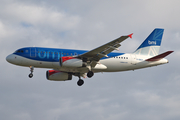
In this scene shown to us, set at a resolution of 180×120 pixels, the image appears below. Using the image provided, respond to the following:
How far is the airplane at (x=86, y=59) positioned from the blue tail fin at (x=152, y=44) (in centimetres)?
17

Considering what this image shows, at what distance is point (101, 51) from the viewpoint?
4222cm

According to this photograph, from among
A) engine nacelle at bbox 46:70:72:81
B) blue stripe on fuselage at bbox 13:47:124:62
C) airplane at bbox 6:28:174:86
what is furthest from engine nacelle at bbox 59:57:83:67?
engine nacelle at bbox 46:70:72:81

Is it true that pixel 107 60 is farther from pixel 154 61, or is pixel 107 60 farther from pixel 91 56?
pixel 154 61

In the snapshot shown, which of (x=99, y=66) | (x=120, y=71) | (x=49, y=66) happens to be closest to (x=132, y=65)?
(x=120, y=71)

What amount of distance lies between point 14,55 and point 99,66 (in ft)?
41.3

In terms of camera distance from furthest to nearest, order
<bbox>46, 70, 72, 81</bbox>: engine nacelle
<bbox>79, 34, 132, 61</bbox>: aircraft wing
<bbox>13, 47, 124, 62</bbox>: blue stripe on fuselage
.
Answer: <bbox>46, 70, 72, 81</bbox>: engine nacelle
<bbox>13, 47, 124, 62</bbox>: blue stripe on fuselage
<bbox>79, 34, 132, 61</bbox>: aircraft wing

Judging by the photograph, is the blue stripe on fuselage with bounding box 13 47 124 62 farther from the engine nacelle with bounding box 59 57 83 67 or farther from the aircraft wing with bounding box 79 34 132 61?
the aircraft wing with bounding box 79 34 132 61

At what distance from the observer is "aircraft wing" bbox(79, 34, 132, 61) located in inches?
1565

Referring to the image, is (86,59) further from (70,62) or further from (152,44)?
(152,44)

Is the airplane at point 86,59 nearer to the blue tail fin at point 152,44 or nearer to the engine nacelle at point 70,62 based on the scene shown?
the engine nacelle at point 70,62

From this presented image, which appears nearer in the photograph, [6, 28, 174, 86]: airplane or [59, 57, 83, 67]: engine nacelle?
[59, 57, 83, 67]: engine nacelle

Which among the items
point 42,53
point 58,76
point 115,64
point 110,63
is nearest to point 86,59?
point 110,63

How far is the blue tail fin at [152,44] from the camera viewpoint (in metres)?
49.7

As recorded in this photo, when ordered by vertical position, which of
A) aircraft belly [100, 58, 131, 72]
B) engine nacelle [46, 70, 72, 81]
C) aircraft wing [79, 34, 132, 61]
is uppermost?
aircraft wing [79, 34, 132, 61]
